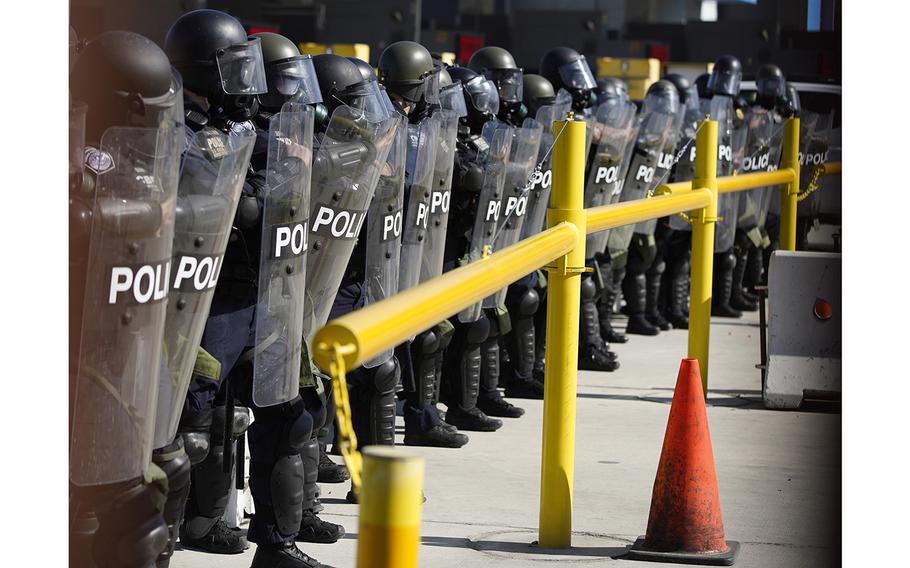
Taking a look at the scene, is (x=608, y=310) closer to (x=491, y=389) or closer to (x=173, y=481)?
(x=491, y=389)

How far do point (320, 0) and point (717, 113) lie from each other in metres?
12.4

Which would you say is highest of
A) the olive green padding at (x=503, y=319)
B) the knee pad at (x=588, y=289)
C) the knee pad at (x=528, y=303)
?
the knee pad at (x=588, y=289)

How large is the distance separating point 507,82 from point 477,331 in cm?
170

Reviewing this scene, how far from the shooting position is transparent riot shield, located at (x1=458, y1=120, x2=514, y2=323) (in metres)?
6.80

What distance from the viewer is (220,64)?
473cm

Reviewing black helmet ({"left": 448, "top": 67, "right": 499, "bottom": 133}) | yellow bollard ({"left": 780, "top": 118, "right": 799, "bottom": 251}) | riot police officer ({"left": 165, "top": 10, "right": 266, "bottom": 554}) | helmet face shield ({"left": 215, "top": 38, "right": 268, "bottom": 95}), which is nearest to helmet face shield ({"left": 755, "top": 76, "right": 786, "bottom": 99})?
yellow bollard ({"left": 780, "top": 118, "right": 799, "bottom": 251})

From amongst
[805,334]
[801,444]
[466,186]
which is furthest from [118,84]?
[805,334]

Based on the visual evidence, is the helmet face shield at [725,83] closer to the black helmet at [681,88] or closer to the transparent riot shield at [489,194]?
the black helmet at [681,88]

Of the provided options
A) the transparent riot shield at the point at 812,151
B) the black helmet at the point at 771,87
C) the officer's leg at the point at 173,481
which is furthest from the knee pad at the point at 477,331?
the black helmet at the point at 771,87

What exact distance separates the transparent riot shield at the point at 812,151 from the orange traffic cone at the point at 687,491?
5.72 meters

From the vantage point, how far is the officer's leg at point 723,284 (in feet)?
38.2

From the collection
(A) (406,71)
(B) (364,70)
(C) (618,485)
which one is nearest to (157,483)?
(B) (364,70)

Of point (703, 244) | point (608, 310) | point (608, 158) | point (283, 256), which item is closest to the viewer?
point (283, 256)

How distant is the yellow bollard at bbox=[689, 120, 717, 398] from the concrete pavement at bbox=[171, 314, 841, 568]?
0.41m
